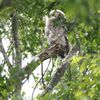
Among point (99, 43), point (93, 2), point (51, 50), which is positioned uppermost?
point (51, 50)

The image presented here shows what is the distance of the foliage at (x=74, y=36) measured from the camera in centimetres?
94

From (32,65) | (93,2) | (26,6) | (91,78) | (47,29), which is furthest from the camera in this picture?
(47,29)

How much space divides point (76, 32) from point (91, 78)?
8.44 ft

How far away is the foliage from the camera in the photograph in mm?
944

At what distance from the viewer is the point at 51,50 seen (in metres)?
8.84

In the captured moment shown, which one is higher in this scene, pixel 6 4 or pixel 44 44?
pixel 44 44

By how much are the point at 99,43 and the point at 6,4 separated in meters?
4.85

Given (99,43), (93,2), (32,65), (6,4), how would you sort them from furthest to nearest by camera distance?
(32,65) < (99,43) < (6,4) < (93,2)

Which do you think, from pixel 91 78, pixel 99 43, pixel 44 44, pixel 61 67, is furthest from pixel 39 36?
pixel 91 78

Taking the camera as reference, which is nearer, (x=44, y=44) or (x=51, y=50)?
(x=51, y=50)

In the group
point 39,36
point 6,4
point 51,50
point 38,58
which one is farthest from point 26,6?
point 39,36

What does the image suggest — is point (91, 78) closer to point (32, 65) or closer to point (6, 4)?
point (32, 65)

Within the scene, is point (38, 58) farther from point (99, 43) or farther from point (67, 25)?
point (99, 43)

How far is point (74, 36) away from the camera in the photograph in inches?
280
